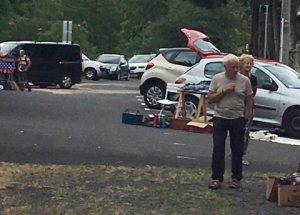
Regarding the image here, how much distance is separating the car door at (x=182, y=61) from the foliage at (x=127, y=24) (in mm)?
30451

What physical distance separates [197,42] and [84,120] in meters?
5.09

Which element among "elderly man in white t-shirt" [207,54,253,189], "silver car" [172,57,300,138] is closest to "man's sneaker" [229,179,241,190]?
"elderly man in white t-shirt" [207,54,253,189]

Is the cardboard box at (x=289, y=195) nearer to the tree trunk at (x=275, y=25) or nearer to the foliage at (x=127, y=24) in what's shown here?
the tree trunk at (x=275, y=25)

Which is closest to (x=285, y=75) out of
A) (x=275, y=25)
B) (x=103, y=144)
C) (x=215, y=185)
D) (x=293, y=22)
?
(x=103, y=144)

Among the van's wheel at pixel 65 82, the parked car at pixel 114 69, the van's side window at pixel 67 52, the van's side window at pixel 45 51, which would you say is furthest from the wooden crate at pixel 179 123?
the parked car at pixel 114 69

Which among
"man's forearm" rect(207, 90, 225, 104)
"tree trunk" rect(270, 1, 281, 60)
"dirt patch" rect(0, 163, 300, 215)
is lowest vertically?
"dirt patch" rect(0, 163, 300, 215)

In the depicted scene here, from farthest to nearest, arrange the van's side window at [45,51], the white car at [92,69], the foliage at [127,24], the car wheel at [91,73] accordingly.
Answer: the foliage at [127,24] → the car wheel at [91,73] → the white car at [92,69] → the van's side window at [45,51]

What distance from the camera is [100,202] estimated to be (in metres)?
9.60

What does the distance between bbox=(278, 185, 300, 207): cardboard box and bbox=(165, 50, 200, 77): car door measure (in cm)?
1323

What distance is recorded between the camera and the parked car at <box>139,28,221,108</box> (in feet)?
75.3

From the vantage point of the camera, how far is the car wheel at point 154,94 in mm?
23153

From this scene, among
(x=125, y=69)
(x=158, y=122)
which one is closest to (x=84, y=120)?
(x=158, y=122)

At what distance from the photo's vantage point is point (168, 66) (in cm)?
2327

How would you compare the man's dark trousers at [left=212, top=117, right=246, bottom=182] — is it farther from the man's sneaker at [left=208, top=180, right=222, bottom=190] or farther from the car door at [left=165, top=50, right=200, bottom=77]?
the car door at [left=165, top=50, right=200, bottom=77]
